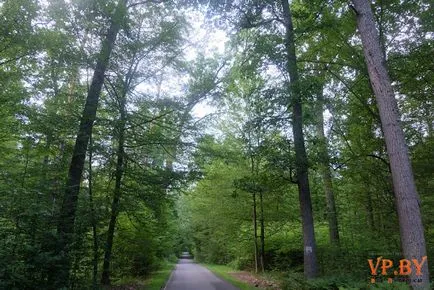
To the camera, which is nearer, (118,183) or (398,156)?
(398,156)

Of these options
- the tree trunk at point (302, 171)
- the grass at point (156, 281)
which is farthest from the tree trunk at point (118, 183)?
the tree trunk at point (302, 171)

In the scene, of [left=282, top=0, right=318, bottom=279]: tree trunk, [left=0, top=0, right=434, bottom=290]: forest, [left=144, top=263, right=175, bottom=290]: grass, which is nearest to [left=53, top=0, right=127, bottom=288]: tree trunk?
[left=0, top=0, right=434, bottom=290]: forest

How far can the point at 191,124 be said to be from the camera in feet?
39.2

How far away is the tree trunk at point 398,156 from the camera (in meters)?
6.29

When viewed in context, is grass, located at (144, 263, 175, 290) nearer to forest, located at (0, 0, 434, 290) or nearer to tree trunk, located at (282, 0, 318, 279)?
forest, located at (0, 0, 434, 290)

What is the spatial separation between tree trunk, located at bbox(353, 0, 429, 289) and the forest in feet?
0.09

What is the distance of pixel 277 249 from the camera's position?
1856cm

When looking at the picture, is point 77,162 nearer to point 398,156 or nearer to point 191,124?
point 191,124

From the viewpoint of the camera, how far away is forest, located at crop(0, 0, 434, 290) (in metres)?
7.41

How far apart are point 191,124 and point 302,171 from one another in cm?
403

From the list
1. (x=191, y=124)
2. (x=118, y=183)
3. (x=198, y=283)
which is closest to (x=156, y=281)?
(x=198, y=283)

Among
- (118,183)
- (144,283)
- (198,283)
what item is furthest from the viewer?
(198,283)

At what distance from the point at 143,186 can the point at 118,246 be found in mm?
4176

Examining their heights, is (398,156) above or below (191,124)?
below
